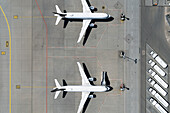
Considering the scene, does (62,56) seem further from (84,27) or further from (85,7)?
(85,7)

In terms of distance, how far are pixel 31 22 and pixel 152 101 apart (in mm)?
12206

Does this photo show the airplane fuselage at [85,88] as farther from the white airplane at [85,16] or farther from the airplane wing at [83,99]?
the white airplane at [85,16]

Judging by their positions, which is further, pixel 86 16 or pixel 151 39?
pixel 151 39

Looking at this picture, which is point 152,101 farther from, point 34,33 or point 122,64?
point 34,33

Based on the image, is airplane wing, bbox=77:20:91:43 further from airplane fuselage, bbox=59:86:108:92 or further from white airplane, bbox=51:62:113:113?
airplane fuselage, bbox=59:86:108:92

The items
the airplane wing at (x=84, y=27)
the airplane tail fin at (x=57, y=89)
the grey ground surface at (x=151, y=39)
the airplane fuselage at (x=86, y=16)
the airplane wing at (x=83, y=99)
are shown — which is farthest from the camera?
the grey ground surface at (x=151, y=39)

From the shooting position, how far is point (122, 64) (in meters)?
11.5

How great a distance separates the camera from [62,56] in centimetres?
1154

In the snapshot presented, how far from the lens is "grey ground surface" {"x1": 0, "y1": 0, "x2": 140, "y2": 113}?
11.4 m

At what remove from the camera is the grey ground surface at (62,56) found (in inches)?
450

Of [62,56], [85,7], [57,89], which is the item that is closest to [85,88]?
[57,89]

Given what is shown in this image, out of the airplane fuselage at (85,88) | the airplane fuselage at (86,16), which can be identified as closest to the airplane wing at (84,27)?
the airplane fuselage at (86,16)

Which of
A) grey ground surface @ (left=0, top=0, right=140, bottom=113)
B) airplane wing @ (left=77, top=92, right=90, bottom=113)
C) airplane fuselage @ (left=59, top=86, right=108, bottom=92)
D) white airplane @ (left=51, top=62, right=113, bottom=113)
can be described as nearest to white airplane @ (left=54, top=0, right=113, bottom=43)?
grey ground surface @ (left=0, top=0, right=140, bottom=113)

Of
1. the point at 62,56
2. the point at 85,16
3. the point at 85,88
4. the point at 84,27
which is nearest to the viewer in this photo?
the point at 85,88
